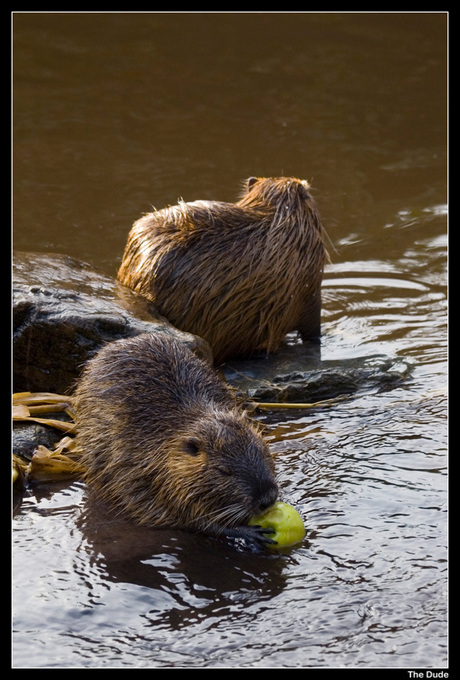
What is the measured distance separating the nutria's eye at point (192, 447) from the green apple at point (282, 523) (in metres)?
0.38

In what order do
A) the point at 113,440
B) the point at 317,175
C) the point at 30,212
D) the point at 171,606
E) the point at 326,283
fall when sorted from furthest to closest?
1. the point at 317,175
2. the point at 30,212
3. the point at 326,283
4. the point at 113,440
5. the point at 171,606

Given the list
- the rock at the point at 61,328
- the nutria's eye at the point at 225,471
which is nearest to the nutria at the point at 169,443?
the nutria's eye at the point at 225,471

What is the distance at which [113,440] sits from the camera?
14.3 ft

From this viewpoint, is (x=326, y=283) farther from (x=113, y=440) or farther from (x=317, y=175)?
(x=113, y=440)

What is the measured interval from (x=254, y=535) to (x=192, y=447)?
47 centimetres

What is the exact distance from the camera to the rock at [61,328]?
16.6 feet

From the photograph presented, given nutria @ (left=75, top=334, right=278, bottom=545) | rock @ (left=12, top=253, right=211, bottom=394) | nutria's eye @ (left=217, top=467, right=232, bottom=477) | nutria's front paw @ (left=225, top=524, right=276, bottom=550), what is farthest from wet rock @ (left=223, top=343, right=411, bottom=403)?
nutria's front paw @ (left=225, top=524, right=276, bottom=550)

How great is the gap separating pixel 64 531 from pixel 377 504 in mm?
1279

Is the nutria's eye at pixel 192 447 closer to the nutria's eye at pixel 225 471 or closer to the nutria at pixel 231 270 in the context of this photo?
the nutria's eye at pixel 225 471

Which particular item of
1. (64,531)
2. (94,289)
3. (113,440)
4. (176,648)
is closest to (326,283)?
(94,289)

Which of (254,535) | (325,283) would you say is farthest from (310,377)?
(325,283)

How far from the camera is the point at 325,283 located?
24.1 feet
